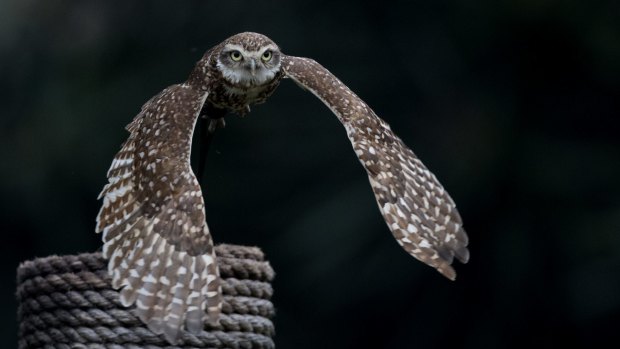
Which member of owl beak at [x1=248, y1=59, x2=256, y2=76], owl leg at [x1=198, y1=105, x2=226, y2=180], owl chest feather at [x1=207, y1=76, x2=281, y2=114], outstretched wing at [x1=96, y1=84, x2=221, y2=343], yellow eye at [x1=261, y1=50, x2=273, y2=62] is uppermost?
yellow eye at [x1=261, y1=50, x2=273, y2=62]

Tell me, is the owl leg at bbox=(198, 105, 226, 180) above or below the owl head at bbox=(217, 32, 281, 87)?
below

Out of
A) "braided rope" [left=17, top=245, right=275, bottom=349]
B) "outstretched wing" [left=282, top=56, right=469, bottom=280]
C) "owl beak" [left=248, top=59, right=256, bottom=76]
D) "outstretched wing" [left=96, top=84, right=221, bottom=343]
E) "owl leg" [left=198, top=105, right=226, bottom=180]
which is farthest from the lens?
"owl leg" [left=198, top=105, right=226, bottom=180]

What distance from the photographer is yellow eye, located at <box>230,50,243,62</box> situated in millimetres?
3633

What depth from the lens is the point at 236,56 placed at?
3643 mm

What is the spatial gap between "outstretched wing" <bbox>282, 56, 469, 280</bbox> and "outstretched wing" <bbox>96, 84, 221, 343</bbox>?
1.19ft

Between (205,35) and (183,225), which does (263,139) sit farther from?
(183,225)

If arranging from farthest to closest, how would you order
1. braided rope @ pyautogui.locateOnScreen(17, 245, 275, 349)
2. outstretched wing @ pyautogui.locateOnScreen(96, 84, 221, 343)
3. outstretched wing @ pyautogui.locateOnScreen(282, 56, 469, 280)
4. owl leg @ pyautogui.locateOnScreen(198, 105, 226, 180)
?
owl leg @ pyautogui.locateOnScreen(198, 105, 226, 180), outstretched wing @ pyautogui.locateOnScreen(282, 56, 469, 280), braided rope @ pyautogui.locateOnScreen(17, 245, 275, 349), outstretched wing @ pyautogui.locateOnScreen(96, 84, 221, 343)

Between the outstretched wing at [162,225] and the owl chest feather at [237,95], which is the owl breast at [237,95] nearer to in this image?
the owl chest feather at [237,95]

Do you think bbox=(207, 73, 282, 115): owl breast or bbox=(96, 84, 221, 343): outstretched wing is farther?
bbox=(207, 73, 282, 115): owl breast

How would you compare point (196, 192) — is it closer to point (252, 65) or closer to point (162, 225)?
point (162, 225)

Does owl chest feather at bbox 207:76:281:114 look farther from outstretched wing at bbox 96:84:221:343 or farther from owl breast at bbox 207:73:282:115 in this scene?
outstretched wing at bbox 96:84:221:343

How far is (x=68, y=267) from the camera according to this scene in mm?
3158

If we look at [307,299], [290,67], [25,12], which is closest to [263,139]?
[307,299]

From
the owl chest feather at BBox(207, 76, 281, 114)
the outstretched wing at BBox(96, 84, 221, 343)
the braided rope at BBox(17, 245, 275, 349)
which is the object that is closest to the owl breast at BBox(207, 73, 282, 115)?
the owl chest feather at BBox(207, 76, 281, 114)
